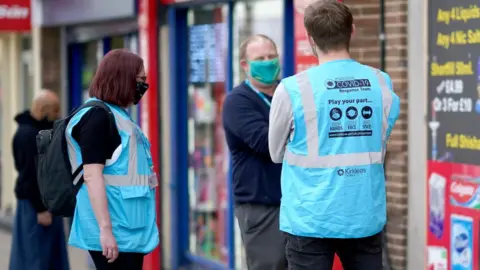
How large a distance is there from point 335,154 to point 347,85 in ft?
0.95

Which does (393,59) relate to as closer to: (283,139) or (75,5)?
(283,139)

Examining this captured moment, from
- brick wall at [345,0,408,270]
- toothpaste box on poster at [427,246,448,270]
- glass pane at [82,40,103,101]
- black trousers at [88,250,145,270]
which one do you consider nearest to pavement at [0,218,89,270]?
glass pane at [82,40,103,101]

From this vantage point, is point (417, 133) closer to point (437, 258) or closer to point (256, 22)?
→ point (437, 258)

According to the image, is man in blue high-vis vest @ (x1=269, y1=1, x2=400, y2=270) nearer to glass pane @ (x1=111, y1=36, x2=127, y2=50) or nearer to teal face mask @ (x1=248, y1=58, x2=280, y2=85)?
teal face mask @ (x1=248, y1=58, x2=280, y2=85)

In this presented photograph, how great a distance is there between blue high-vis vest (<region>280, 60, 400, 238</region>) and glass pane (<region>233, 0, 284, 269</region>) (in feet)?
11.6

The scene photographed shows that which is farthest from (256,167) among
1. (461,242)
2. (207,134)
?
(207,134)

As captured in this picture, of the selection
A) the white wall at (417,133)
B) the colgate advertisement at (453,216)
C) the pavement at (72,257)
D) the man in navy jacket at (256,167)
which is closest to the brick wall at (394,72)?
the white wall at (417,133)

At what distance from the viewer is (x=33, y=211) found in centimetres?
731

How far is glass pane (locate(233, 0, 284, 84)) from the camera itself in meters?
7.52

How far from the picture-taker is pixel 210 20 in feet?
28.0

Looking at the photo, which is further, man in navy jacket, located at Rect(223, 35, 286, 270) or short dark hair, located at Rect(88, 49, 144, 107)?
man in navy jacket, located at Rect(223, 35, 286, 270)

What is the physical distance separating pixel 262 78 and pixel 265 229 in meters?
0.83

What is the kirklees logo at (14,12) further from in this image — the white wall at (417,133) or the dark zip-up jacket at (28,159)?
the white wall at (417,133)

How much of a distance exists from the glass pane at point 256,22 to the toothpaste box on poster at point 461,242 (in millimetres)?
2308
